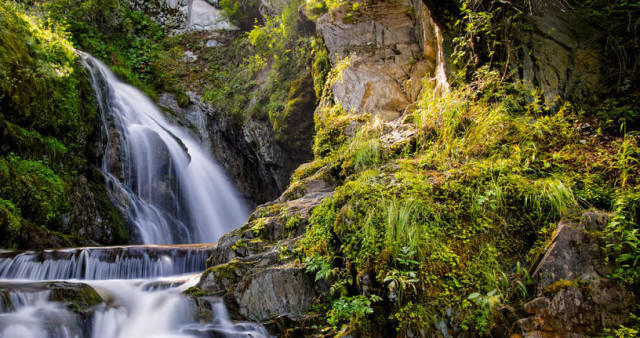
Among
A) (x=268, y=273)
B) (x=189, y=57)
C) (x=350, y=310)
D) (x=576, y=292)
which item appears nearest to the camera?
(x=576, y=292)

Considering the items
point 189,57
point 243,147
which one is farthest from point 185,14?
point 243,147

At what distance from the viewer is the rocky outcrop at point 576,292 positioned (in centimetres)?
254

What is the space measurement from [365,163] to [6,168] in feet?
22.5

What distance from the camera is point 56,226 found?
7.09 meters

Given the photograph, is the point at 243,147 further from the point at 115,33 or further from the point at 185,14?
the point at 185,14

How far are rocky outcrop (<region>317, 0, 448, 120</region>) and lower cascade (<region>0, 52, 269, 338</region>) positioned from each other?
4.69 meters

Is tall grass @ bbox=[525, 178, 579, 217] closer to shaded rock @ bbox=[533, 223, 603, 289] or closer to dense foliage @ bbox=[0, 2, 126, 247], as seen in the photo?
shaded rock @ bbox=[533, 223, 603, 289]

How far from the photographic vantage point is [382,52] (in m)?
8.11

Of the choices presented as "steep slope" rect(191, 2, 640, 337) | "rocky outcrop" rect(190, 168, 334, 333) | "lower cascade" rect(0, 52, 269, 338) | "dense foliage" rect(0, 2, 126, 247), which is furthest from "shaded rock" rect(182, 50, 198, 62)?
"rocky outcrop" rect(190, 168, 334, 333)

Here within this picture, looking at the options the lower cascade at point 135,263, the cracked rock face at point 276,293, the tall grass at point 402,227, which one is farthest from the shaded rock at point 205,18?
the tall grass at point 402,227

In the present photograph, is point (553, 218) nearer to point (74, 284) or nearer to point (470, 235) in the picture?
point (470, 235)

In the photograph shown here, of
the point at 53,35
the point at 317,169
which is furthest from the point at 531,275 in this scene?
the point at 53,35

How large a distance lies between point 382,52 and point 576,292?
6.66m

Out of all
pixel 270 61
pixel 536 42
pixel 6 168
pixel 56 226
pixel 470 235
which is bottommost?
pixel 470 235
